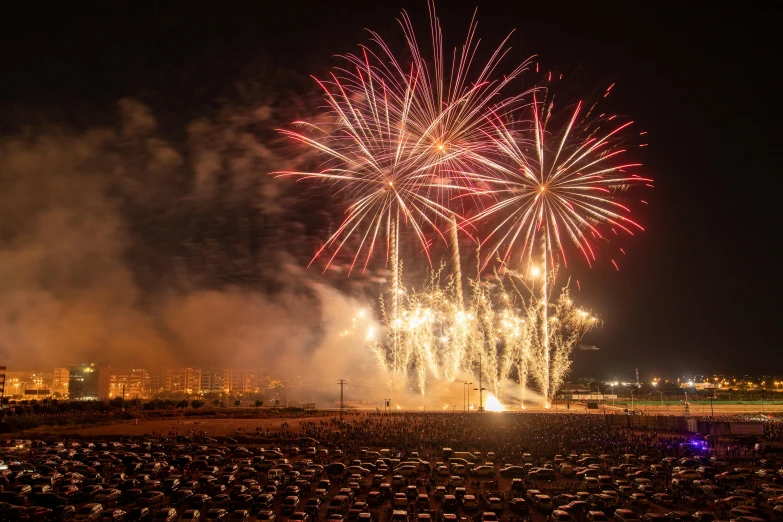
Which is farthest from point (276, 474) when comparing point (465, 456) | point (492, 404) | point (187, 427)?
point (492, 404)

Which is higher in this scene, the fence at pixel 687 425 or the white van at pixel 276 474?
the white van at pixel 276 474

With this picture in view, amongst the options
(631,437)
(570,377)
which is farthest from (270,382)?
(631,437)

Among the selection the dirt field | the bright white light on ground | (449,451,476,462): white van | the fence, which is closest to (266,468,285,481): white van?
(449,451,476,462): white van

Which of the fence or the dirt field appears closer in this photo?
the fence

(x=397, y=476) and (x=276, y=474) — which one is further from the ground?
(x=276, y=474)

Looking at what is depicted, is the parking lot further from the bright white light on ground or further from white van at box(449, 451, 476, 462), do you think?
the bright white light on ground

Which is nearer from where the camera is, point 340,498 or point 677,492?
point 340,498

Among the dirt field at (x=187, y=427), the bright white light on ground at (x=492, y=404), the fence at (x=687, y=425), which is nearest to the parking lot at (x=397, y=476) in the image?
the fence at (x=687, y=425)

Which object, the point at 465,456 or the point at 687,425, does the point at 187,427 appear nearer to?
the point at 465,456

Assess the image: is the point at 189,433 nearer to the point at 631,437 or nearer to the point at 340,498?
the point at 340,498

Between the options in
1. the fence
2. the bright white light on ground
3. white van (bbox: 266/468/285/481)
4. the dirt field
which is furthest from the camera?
the bright white light on ground

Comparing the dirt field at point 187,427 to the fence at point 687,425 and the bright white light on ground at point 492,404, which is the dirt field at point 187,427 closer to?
the fence at point 687,425
